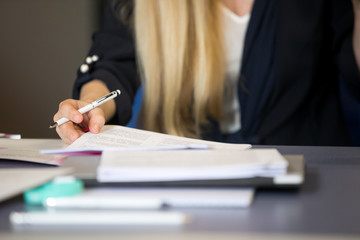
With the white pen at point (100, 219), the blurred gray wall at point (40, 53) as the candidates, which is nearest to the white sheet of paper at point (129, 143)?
the white pen at point (100, 219)

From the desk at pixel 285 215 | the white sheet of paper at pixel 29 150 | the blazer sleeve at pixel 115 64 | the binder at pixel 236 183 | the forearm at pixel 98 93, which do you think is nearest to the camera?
the desk at pixel 285 215

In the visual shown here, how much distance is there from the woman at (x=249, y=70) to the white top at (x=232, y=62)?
10 mm

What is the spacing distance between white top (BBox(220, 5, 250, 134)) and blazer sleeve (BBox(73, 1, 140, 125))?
0.29m

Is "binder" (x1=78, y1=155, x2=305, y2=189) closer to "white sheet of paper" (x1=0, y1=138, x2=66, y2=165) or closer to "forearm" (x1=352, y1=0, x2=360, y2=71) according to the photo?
"white sheet of paper" (x1=0, y1=138, x2=66, y2=165)

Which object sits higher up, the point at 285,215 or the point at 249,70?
the point at 285,215

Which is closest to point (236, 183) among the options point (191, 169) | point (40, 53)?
point (191, 169)

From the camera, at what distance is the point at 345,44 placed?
142 centimetres

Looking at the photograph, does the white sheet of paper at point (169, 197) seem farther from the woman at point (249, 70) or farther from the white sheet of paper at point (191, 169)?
the woman at point (249, 70)

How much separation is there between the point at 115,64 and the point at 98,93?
9.4 inches

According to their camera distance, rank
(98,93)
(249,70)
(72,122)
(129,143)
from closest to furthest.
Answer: (129,143) → (72,122) → (98,93) → (249,70)

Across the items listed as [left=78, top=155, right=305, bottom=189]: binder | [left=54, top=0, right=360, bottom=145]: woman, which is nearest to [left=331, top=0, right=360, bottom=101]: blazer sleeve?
[left=54, top=0, right=360, bottom=145]: woman

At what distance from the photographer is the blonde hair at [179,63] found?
1.48m

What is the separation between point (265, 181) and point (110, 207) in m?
0.18

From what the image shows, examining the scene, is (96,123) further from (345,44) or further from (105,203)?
(345,44)
